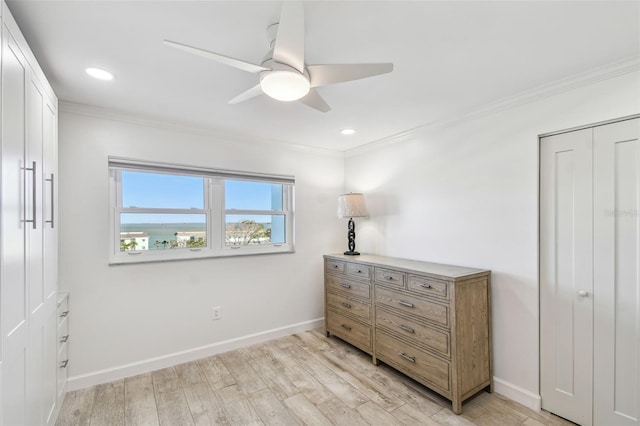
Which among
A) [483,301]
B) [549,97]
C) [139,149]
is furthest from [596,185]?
[139,149]

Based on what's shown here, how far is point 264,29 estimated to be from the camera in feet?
4.82

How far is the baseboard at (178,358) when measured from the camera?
2.43 meters

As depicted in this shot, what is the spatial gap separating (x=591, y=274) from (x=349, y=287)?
6.35 feet

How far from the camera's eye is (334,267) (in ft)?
11.0

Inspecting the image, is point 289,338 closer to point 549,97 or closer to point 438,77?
point 438,77

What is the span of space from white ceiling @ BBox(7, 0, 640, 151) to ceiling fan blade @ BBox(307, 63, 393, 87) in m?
0.20

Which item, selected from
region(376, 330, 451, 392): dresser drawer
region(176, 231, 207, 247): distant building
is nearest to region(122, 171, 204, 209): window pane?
region(176, 231, 207, 247): distant building

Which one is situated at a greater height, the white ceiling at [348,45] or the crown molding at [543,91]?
the white ceiling at [348,45]

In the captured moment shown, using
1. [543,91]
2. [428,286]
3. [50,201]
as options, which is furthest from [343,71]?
[50,201]

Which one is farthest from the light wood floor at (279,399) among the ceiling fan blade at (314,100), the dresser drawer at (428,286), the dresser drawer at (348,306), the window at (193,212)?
the ceiling fan blade at (314,100)

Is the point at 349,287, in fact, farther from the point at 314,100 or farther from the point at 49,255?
the point at 49,255

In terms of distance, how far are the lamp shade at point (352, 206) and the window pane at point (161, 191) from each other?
156 centimetres

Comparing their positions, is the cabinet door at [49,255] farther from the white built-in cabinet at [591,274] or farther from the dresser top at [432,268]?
the white built-in cabinet at [591,274]

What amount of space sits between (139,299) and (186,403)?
100 cm
